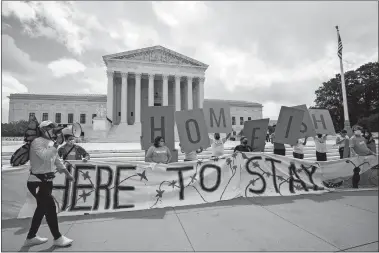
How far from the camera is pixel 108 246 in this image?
8.51 ft

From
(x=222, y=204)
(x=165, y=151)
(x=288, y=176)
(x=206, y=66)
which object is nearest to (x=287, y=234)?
(x=222, y=204)

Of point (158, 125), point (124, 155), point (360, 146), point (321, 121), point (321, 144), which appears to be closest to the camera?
point (360, 146)

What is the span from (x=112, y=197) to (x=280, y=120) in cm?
469

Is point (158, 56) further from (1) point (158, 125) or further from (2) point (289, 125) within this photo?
(2) point (289, 125)

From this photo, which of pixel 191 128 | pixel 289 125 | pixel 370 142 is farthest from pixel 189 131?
pixel 370 142

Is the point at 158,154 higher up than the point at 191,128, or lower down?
lower down

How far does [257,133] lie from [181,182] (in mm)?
2961

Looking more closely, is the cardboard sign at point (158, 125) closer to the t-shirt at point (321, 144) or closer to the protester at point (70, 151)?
the protester at point (70, 151)

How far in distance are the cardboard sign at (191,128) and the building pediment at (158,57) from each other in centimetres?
3220

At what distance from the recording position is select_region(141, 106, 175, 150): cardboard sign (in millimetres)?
5703

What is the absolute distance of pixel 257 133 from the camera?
237 inches

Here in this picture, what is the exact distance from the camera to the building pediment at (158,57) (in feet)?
114

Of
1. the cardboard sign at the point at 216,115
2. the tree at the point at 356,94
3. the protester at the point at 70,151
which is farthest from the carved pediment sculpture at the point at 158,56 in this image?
the protester at the point at 70,151

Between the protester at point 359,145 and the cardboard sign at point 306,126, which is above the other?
the cardboard sign at point 306,126
